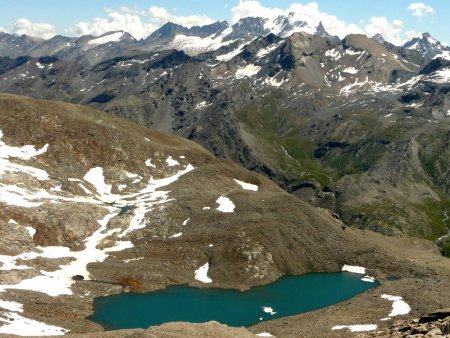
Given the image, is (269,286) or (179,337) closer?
(179,337)

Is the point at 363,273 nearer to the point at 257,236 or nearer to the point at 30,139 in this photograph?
the point at 257,236

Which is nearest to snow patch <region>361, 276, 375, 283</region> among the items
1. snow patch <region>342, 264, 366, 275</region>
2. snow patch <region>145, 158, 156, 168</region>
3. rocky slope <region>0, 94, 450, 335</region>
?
rocky slope <region>0, 94, 450, 335</region>

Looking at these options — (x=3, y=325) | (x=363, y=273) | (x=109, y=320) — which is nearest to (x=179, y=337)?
(x=3, y=325)

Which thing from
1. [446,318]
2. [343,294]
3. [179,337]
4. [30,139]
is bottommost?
[343,294]

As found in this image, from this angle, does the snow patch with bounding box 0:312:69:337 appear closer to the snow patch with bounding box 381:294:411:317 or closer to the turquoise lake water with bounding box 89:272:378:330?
the turquoise lake water with bounding box 89:272:378:330

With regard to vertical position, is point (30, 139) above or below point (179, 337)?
above

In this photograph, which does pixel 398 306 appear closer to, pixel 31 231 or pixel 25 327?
pixel 25 327
